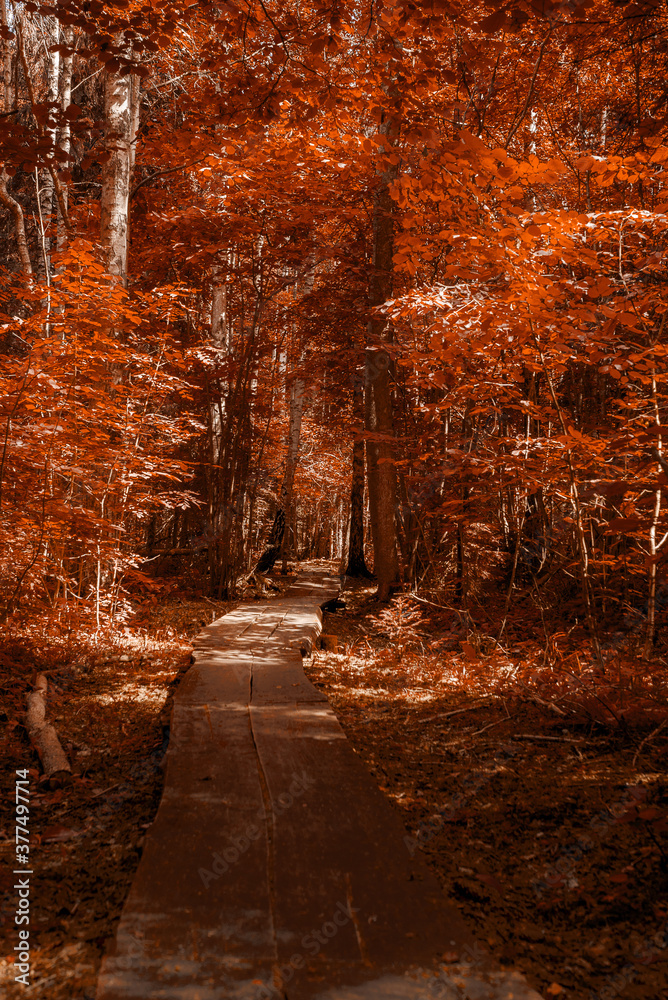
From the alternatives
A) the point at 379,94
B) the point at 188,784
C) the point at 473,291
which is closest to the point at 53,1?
the point at 379,94

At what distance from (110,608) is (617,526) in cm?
576

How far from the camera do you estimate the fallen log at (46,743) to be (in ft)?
10.9

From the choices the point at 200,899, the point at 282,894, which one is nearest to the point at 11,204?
the point at 200,899

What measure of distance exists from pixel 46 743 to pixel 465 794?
2609mm

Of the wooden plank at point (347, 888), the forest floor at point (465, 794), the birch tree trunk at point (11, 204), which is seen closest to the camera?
the wooden plank at point (347, 888)

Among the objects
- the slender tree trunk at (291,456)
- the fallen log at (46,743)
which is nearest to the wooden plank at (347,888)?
the fallen log at (46,743)

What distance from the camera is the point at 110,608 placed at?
657 centimetres

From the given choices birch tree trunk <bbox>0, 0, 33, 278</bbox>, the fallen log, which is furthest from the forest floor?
birch tree trunk <bbox>0, 0, 33, 278</bbox>

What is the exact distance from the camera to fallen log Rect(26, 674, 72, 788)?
3334 mm

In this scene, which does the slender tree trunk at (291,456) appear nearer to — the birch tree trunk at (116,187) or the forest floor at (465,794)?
the birch tree trunk at (116,187)

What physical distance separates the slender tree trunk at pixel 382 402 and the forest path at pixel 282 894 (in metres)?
5.24

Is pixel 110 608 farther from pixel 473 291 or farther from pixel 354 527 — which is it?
pixel 354 527

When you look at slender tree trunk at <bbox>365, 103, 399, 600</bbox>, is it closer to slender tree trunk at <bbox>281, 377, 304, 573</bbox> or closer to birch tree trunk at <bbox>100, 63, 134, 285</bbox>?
birch tree trunk at <bbox>100, 63, 134, 285</bbox>

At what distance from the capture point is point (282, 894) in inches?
79.0
